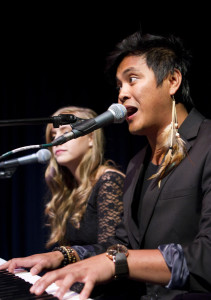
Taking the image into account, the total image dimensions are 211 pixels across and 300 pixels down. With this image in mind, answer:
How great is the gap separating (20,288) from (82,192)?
64.5 inches

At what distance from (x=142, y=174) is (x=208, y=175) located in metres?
0.59

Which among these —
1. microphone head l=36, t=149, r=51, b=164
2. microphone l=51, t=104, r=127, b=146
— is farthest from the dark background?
microphone l=51, t=104, r=127, b=146

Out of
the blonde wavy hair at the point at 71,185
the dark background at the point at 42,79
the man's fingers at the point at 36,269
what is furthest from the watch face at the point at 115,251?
the dark background at the point at 42,79

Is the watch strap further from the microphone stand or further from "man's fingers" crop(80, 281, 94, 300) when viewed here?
the microphone stand

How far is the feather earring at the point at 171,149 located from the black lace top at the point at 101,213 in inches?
29.4

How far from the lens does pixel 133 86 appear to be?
1838mm

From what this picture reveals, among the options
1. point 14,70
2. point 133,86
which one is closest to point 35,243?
point 14,70

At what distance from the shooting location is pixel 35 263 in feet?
4.83

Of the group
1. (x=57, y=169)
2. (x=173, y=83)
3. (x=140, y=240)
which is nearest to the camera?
(x=140, y=240)

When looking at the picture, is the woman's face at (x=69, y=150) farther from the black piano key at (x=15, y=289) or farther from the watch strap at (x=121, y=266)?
the watch strap at (x=121, y=266)

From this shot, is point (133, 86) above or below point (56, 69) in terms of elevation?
below

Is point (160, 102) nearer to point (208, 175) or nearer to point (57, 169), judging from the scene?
point (208, 175)

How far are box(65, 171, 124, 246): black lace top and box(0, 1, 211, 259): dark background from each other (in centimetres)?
135

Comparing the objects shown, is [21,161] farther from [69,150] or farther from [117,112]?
[69,150]
